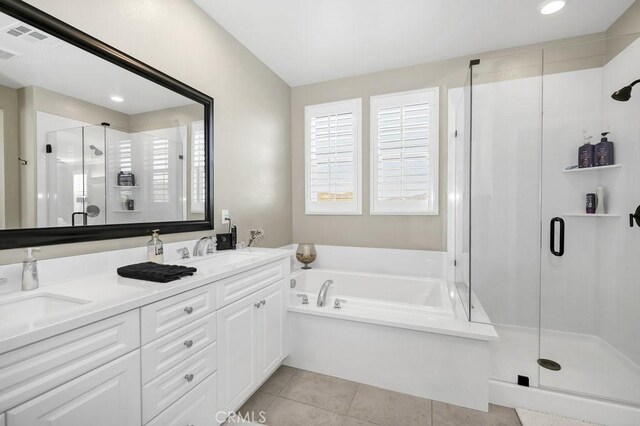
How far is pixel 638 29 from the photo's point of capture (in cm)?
206

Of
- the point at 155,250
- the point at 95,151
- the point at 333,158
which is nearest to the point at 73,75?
the point at 95,151

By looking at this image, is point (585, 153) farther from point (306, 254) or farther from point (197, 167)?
point (197, 167)

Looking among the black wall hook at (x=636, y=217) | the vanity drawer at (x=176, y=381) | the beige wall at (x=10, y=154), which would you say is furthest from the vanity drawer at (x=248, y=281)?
the black wall hook at (x=636, y=217)

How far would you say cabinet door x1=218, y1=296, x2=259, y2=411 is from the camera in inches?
59.6

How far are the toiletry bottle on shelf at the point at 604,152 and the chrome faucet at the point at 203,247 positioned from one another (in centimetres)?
309

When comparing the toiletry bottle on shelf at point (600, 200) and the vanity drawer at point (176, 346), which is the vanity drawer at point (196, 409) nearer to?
the vanity drawer at point (176, 346)

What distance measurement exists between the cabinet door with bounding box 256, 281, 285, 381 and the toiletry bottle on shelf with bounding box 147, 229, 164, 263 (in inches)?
25.4

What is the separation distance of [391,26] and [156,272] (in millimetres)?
2502

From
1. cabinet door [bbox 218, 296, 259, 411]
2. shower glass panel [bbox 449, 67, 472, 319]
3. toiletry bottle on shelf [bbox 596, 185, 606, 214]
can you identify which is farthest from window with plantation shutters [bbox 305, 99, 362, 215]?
toiletry bottle on shelf [bbox 596, 185, 606, 214]

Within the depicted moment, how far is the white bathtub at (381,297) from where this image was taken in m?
2.04

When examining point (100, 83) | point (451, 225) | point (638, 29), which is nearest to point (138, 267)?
point (100, 83)

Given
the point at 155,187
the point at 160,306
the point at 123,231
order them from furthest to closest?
the point at 155,187 < the point at 123,231 < the point at 160,306

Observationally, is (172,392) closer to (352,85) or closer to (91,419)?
(91,419)

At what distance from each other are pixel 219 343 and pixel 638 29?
353cm
